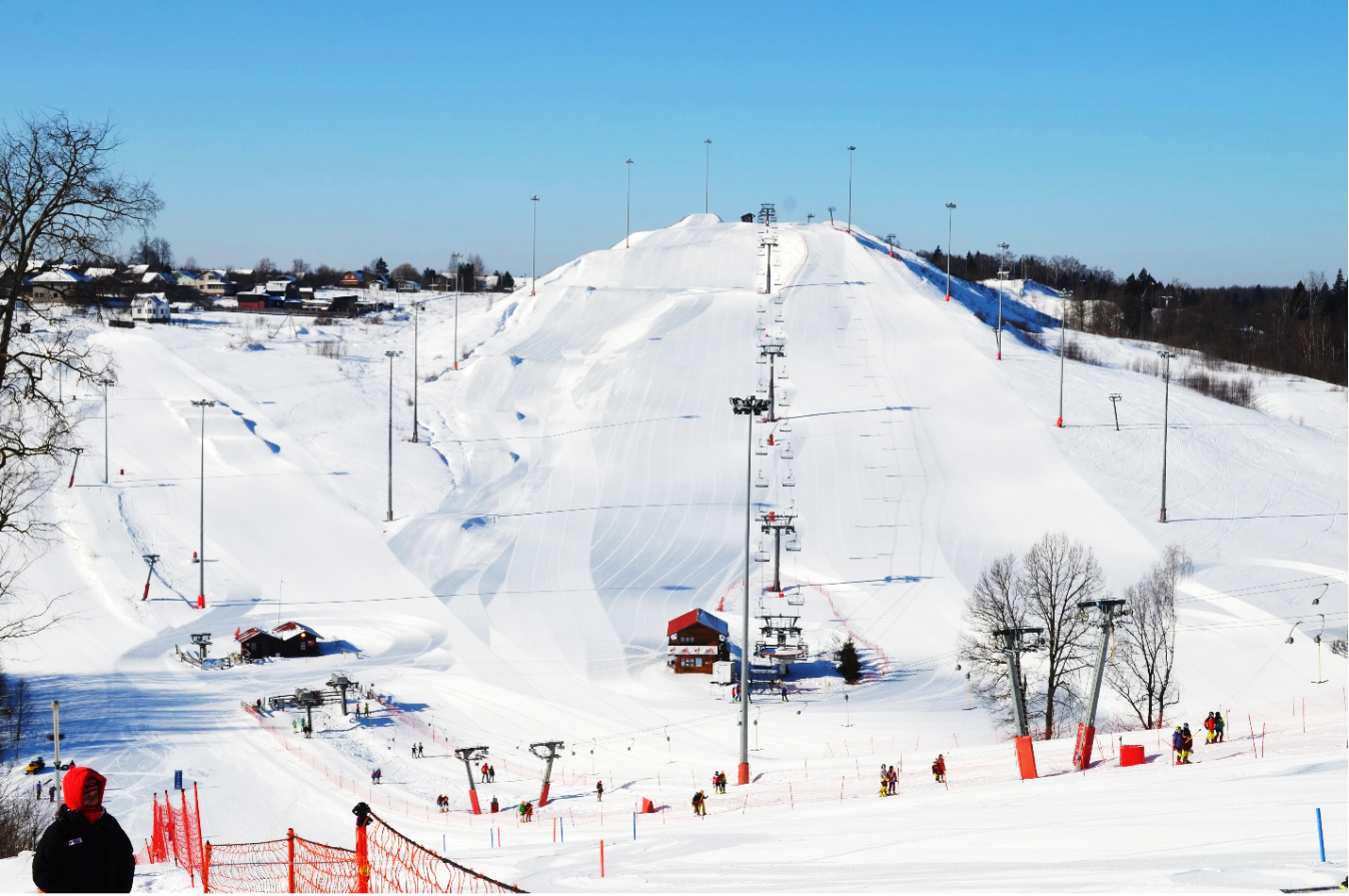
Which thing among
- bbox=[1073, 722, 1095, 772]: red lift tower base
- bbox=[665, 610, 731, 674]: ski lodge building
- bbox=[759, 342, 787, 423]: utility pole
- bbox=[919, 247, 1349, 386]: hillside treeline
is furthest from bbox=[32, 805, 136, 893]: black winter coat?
bbox=[919, 247, 1349, 386]: hillside treeline

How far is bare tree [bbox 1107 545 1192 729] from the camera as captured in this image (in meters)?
30.6

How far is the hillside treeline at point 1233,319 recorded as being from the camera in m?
84.6

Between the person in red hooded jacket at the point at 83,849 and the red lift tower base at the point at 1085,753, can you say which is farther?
the red lift tower base at the point at 1085,753

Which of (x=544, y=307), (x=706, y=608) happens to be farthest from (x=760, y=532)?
(x=544, y=307)

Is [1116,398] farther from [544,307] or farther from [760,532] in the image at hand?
[544,307]

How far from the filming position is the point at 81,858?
17.0ft

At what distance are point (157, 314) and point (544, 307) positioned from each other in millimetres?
30400

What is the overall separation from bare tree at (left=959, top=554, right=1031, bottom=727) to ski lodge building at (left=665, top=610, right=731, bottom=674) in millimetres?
7155

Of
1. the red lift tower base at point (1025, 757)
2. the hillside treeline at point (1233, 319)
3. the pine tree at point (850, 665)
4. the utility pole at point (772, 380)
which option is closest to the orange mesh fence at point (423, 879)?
the red lift tower base at point (1025, 757)

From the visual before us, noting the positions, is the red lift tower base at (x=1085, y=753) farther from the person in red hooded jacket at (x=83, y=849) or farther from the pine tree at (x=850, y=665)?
the person in red hooded jacket at (x=83, y=849)

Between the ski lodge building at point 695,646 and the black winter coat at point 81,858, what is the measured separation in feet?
98.0

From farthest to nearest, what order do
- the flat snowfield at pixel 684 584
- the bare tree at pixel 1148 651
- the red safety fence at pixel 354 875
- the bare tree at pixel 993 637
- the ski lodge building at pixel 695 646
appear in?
the ski lodge building at pixel 695 646 → the bare tree at pixel 993 637 → the bare tree at pixel 1148 651 → the flat snowfield at pixel 684 584 → the red safety fence at pixel 354 875

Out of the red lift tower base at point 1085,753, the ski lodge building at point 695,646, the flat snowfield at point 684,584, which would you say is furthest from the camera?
the ski lodge building at point 695,646

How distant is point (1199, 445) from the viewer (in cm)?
5456
